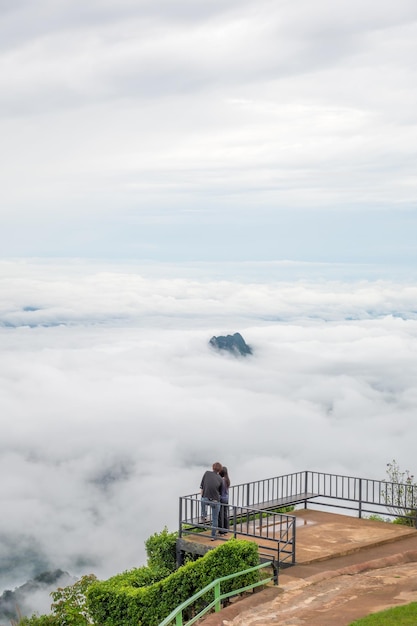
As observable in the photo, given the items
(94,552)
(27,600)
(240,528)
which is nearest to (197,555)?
(240,528)

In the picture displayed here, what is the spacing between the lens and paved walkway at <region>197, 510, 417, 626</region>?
16.3 meters

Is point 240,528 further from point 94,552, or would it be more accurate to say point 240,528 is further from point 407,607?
point 94,552

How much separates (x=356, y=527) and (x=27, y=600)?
9785 cm

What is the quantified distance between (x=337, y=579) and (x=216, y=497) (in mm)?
4006

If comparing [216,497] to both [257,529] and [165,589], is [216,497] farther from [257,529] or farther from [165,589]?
[165,589]

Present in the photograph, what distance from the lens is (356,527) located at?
23375 millimetres

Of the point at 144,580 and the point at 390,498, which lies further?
the point at 390,498

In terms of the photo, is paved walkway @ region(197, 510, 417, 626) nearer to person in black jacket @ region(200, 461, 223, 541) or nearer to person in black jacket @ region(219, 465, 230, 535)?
person in black jacket @ region(219, 465, 230, 535)

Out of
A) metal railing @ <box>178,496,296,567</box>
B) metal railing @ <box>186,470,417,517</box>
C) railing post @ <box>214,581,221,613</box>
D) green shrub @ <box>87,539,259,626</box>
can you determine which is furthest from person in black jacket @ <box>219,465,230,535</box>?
railing post @ <box>214,581,221,613</box>

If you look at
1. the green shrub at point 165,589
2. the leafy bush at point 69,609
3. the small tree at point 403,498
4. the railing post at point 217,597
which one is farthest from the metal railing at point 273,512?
the leafy bush at point 69,609

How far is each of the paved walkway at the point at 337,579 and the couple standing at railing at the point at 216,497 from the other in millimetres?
1958

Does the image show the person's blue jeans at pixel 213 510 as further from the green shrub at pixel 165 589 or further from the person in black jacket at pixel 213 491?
the green shrub at pixel 165 589

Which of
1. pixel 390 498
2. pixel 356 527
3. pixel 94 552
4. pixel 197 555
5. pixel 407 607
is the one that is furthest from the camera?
pixel 94 552

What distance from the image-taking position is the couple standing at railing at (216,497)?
21281 mm
